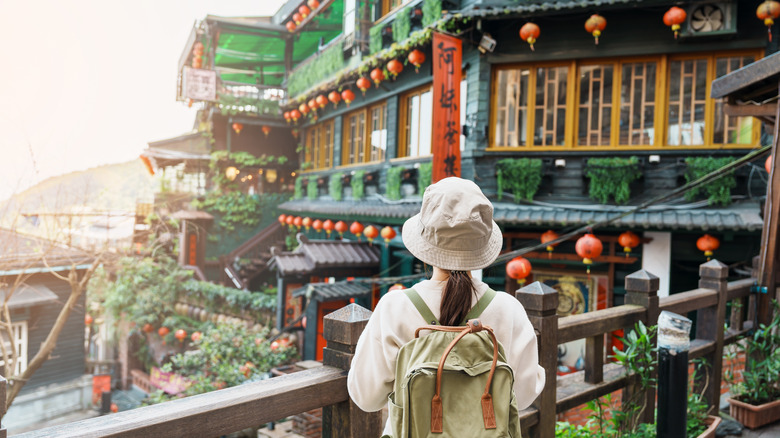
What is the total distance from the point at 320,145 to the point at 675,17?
11.6 meters

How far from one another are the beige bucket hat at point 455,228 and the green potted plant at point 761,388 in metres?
3.95

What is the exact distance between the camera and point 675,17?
8609 mm

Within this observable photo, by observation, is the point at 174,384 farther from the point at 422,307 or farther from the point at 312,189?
the point at 422,307

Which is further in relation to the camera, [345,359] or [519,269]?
[519,269]

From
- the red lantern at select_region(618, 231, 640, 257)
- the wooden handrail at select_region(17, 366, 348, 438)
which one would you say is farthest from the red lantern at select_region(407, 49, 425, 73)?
the wooden handrail at select_region(17, 366, 348, 438)

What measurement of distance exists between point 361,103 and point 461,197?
13.2 metres

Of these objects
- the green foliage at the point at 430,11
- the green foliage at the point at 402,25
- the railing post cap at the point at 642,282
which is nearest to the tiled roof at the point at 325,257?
the green foliage at the point at 402,25

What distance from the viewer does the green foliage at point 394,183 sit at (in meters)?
12.5

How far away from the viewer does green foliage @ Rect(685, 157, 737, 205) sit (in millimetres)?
8906

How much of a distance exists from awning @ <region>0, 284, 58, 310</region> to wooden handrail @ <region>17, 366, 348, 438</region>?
1590 centimetres

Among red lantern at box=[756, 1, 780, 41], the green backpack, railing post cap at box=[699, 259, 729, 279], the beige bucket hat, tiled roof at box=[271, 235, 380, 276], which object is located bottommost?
tiled roof at box=[271, 235, 380, 276]

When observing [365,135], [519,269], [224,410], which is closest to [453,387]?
[224,410]

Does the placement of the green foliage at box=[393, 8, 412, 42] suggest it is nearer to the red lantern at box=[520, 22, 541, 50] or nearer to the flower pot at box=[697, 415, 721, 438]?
the red lantern at box=[520, 22, 541, 50]

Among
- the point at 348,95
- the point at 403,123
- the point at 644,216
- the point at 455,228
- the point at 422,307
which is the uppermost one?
the point at 348,95
